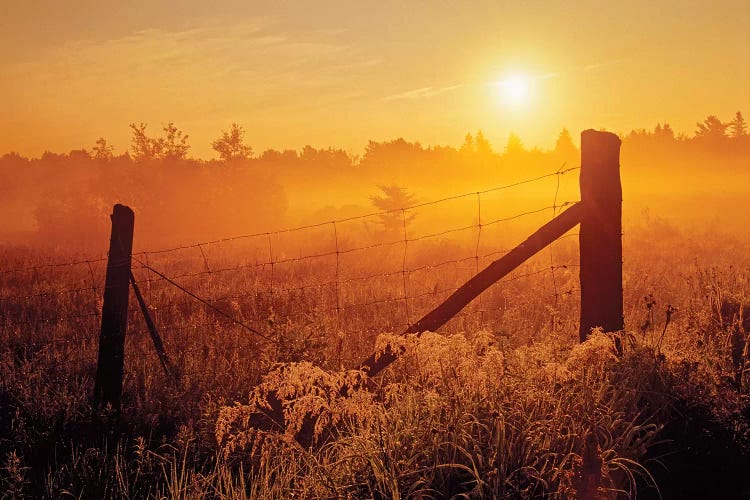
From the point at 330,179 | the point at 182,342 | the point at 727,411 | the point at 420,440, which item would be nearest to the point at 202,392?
the point at 182,342

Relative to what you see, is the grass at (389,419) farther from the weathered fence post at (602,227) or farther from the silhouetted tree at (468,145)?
the silhouetted tree at (468,145)

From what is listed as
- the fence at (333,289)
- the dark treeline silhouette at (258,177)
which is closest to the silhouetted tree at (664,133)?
the dark treeline silhouette at (258,177)

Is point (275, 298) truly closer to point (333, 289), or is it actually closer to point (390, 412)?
point (333, 289)

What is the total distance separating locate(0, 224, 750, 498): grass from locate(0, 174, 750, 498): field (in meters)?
0.02

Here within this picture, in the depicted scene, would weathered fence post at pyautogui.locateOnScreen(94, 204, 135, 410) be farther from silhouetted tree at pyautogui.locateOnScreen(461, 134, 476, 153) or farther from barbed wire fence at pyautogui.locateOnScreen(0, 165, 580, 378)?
silhouetted tree at pyautogui.locateOnScreen(461, 134, 476, 153)

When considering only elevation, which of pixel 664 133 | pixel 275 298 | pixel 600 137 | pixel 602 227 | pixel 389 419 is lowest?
pixel 389 419

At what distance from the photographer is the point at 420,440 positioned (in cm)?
314

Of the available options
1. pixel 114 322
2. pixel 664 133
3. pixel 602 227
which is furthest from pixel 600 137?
pixel 664 133

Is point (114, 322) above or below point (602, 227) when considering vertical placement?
below

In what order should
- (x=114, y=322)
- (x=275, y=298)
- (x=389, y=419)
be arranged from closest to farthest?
(x=389, y=419) < (x=114, y=322) < (x=275, y=298)

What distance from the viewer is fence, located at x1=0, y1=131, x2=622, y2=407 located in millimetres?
4734

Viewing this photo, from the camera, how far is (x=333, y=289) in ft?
35.7

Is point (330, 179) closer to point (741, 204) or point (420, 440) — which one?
point (741, 204)

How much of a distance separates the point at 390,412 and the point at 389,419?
0.71 feet
